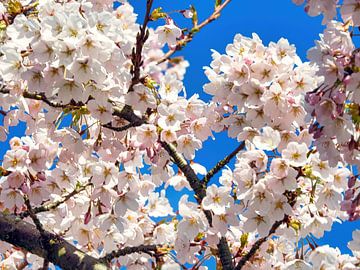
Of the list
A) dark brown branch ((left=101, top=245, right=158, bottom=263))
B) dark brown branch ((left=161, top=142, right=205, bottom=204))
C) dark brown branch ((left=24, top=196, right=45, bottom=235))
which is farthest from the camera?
dark brown branch ((left=101, top=245, right=158, bottom=263))

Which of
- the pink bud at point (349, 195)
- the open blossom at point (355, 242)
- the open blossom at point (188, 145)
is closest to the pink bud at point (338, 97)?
the pink bud at point (349, 195)

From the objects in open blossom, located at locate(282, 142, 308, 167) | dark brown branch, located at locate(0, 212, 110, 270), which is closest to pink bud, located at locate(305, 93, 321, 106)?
open blossom, located at locate(282, 142, 308, 167)

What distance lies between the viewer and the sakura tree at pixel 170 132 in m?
3.16

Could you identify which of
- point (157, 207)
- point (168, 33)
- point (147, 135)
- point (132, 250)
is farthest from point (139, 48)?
point (157, 207)

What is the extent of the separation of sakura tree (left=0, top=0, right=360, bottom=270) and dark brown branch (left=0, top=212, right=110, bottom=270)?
0.4 inches

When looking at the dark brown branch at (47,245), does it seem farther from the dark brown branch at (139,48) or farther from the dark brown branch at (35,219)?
the dark brown branch at (139,48)

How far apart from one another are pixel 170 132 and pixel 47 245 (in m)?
1.33

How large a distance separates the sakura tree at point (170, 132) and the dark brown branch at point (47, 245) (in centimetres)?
1

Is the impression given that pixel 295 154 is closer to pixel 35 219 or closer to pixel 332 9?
pixel 332 9

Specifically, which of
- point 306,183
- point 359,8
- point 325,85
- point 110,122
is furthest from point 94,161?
point 359,8

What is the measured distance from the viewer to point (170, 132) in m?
3.87

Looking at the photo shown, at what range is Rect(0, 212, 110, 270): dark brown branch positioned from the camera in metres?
4.17

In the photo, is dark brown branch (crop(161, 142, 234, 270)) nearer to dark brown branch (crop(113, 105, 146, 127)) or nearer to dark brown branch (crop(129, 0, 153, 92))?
dark brown branch (crop(113, 105, 146, 127))

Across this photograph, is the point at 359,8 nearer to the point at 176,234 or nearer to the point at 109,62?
the point at 109,62
